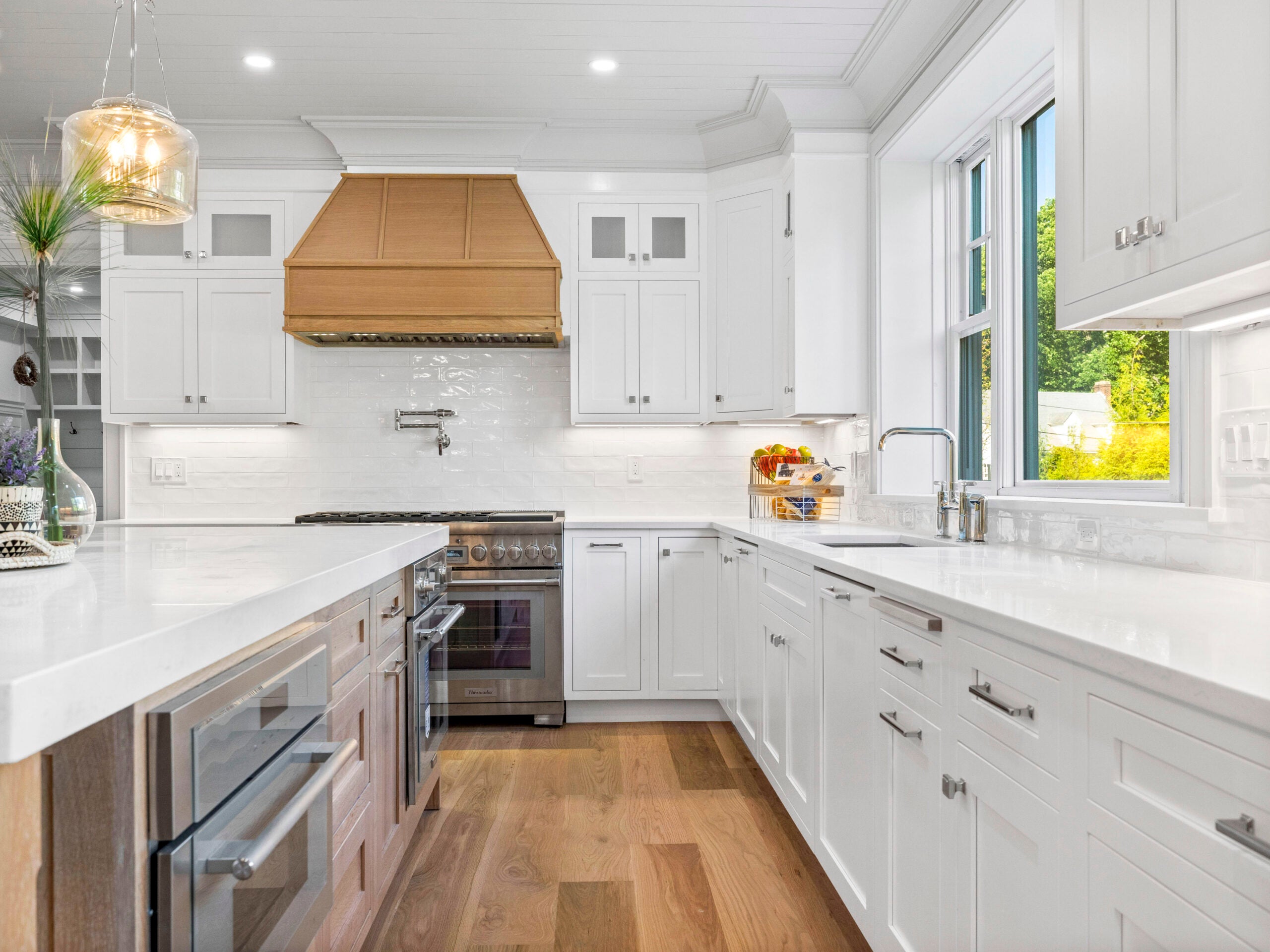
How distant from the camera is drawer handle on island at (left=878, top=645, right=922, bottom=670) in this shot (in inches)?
54.6

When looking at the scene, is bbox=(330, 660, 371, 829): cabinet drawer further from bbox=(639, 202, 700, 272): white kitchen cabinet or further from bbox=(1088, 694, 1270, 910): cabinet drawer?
bbox=(639, 202, 700, 272): white kitchen cabinet

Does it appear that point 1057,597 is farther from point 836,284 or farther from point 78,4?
point 78,4

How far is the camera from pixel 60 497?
1.34 metres

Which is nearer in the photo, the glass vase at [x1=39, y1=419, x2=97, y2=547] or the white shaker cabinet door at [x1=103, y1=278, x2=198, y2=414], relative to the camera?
the glass vase at [x1=39, y1=419, x2=97, y2=547]

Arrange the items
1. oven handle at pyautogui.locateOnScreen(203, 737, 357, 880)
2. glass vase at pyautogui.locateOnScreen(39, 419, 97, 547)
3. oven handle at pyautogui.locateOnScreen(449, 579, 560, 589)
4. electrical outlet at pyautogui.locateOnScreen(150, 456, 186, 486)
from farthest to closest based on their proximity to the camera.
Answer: electrical outlet at pyautogui.locateOnScreen(150, 456, 186, 486) < oven handle at pyautogui.locateOnScreen(449, 579, 560, 589) < glass vase at pyautogui.locateOnScreen(39, 419, 97, 547) < oven handle at pyautogui.locateOnScreen(203, 737, 357, 880)

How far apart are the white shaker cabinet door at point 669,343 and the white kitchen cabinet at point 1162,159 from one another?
2169 millimetres

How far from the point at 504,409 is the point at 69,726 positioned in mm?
3385

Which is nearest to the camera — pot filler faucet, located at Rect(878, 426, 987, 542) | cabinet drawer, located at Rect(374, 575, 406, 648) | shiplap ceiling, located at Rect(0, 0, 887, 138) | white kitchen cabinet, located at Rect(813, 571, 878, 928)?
white kitchen cabinet, located at Rect(813, 571, 878, 928)

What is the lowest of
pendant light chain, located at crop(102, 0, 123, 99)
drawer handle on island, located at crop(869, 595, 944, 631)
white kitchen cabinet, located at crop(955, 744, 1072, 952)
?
white kitchen cabinet, located at crop(955, 744, 1072, 952)

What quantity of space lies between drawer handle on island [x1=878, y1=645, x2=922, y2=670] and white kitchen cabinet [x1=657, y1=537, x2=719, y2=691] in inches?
74.0

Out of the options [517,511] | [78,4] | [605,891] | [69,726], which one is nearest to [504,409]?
[517,511]

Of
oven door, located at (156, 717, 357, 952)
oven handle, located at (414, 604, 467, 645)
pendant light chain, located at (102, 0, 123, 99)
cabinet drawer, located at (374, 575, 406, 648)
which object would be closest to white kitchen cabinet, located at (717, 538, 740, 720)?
oven handle, located at (414, 604, 467, 645)

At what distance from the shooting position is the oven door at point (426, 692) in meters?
2.02

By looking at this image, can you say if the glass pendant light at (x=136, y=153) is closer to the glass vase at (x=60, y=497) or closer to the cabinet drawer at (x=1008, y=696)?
the glass vase at (x=60, y=497)
